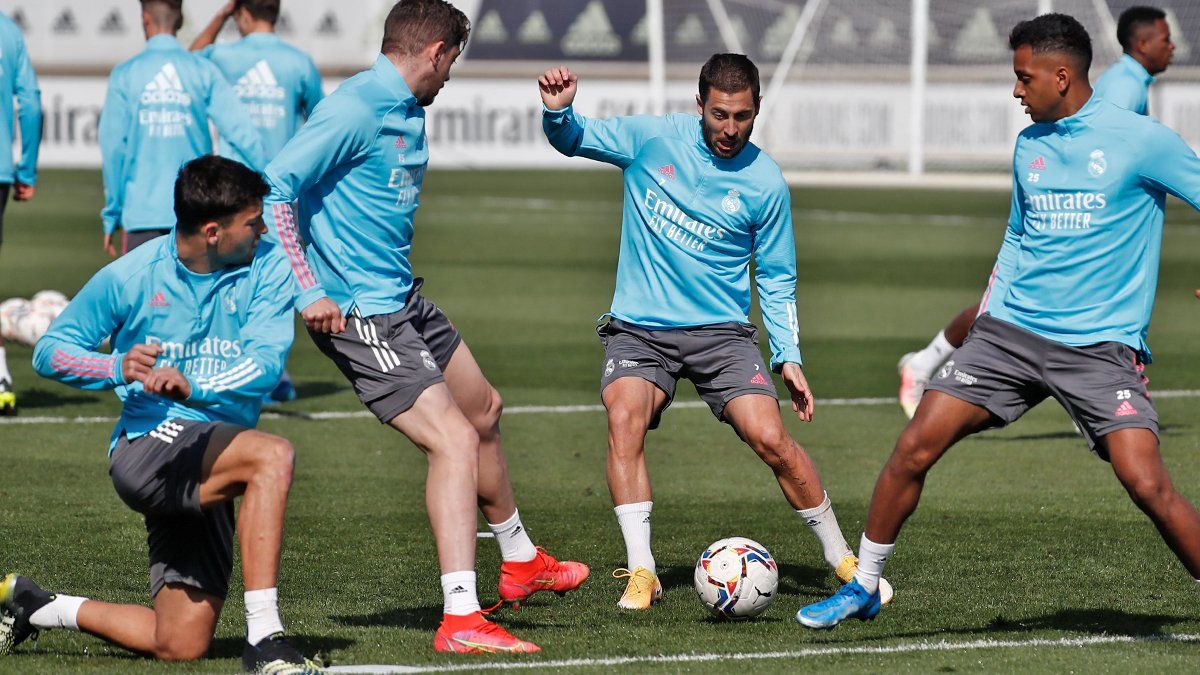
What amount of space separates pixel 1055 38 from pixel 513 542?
263 cm

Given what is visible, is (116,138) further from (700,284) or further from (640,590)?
(640,590)

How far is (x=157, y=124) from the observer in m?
11.1

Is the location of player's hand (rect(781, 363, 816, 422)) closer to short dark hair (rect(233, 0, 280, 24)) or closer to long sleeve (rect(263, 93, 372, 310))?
long sleeve (rect(263, 93, 372, 310))

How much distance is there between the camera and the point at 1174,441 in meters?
10.4

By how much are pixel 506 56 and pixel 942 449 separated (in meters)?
34.3

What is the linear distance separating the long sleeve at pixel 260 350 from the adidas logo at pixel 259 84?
681 cm

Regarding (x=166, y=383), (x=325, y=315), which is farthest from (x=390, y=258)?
(x=166, y=383)

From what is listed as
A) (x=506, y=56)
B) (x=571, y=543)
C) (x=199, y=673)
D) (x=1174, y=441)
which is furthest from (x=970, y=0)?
(x=199, y=673)

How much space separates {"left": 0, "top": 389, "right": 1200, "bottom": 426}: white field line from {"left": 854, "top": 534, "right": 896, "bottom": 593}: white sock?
5318 millimetres

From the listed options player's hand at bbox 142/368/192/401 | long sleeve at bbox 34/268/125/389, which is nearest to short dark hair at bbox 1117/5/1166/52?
long sleeve at bbox 34/268/125/389

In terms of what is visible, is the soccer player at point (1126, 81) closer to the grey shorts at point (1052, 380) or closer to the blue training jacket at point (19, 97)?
the grey shorts at point (1052, 380)

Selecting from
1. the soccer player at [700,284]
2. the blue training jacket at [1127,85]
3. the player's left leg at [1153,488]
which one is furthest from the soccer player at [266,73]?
the player's left leg at [1153,488]

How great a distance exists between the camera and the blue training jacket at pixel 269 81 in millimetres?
12156

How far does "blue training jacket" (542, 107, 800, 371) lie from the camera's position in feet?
23.1
